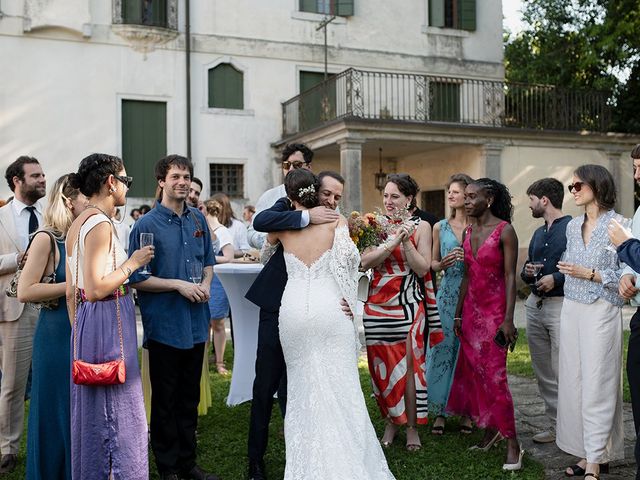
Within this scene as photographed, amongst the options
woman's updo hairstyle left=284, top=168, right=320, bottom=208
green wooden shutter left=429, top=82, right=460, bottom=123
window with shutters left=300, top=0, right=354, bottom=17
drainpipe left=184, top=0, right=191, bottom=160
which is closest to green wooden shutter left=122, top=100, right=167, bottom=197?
drainpipe left=184, top=0, right=191, bottom=160

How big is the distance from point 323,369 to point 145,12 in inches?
672

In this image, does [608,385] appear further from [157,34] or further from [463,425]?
[157,34]

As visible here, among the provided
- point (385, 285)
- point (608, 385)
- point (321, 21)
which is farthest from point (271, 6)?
point (608, 385)

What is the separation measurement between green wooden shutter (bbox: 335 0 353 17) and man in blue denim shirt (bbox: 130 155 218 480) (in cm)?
1701

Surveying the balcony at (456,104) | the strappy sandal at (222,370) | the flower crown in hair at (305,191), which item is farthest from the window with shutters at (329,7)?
the flower crown in hair at (305,191)

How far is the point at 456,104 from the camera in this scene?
2166cm

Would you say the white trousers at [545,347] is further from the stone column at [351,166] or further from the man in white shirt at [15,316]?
the stone column at [351,166]

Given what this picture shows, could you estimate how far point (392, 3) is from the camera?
21391mm

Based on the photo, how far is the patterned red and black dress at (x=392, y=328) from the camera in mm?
5496

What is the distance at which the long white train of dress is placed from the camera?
4305mm

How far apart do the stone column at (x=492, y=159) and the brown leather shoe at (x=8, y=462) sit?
16.0 meters

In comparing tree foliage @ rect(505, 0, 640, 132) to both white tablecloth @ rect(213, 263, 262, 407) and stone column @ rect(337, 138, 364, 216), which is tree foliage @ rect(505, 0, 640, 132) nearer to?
stone column @ rect(337, 138, 364, 216)

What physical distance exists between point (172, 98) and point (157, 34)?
1.78m

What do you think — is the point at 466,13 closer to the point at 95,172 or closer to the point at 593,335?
the point at 593,335
